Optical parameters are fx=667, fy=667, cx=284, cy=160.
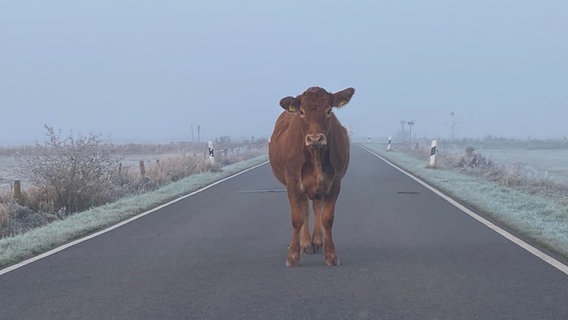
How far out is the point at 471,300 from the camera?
6312mm

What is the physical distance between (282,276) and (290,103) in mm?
1992

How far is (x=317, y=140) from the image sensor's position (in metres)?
7.21

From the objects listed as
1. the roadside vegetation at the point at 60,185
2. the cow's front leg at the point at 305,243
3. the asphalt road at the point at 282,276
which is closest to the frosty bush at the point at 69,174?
the roadside vegetation at the point at 60,185

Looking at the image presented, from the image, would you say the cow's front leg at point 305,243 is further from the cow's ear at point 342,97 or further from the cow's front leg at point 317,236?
the cow's ear at point 342,97

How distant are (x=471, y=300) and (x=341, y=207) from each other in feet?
26.1

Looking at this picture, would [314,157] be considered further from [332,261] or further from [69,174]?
[69,174]

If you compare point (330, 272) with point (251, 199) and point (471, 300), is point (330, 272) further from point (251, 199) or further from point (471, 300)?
point (251, 199)

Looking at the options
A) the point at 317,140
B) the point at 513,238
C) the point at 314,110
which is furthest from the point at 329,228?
the point at 513,238

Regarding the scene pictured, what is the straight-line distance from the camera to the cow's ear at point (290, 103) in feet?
25.5

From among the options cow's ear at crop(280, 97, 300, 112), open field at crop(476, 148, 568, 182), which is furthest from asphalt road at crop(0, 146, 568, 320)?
open field at crop(476, 148, 568, 182)

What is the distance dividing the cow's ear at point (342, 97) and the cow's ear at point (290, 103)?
17.6 inches

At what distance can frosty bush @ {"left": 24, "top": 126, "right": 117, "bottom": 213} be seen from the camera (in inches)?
635

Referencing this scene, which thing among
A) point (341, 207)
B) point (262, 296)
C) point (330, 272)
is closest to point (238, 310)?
point (262, 296)

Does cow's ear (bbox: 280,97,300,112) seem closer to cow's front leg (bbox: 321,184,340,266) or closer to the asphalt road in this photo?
cow's front leg (bbox: 321,184,340,266)
